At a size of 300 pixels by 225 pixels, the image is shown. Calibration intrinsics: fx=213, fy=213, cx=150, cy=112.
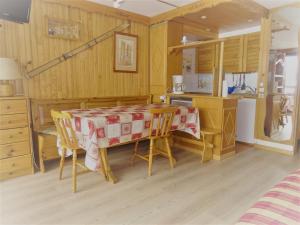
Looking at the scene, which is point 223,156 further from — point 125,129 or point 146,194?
point 125,129

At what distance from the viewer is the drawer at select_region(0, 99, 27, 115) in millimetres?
2405

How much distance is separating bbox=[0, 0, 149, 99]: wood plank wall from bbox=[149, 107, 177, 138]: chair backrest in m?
1.49

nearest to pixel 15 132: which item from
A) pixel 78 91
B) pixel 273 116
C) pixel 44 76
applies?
pixel 44 76

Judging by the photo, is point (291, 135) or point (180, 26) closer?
point (291, 135)

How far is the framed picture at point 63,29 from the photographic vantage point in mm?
3084

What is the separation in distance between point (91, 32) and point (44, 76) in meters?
1.05

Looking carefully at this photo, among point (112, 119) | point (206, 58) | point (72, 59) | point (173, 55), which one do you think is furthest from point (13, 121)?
point (206, 58)

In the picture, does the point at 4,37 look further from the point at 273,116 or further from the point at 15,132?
the point at 273,116

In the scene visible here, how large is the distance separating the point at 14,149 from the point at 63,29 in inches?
72.4

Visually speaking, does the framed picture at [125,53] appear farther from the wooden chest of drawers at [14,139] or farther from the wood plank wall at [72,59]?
the wooden chest of drawers at [14,139]

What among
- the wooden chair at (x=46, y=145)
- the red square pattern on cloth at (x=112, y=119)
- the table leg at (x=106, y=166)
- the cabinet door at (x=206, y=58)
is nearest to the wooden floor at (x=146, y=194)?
the table leg at (x=106, y=166)

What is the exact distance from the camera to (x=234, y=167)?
293 centimetres

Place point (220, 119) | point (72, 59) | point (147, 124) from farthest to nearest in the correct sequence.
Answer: point (72, 59), point (220, 119), point (147, 124)

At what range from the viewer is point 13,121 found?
8.16 ft
